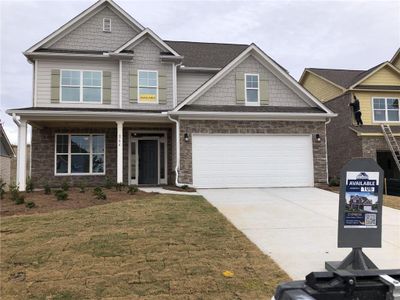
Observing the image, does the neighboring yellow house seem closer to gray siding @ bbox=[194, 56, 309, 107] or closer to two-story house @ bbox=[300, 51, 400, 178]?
two-story house @ bbox=[300, 51, 400, 178]

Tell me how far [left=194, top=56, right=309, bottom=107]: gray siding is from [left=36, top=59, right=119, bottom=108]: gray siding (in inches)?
157

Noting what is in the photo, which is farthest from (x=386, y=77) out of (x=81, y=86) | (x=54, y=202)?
(x=54, y=202)

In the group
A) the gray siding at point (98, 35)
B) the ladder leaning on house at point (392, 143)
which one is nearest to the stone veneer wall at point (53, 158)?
the gray siding at point (98, 35)

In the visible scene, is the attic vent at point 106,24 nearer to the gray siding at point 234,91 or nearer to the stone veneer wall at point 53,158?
the stone veneer wall at point 53,158

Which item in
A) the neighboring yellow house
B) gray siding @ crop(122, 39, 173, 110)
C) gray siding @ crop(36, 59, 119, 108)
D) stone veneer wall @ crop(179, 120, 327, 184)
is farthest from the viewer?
the neighboring yellow house

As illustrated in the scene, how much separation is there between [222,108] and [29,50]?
8688 mm

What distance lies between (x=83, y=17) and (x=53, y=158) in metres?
6.61

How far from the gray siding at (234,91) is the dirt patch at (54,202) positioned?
17.6 ft

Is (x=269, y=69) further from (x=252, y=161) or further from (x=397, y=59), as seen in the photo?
(x=397, y=59)

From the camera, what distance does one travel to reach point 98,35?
16422 millimetres

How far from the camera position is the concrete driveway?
545cm

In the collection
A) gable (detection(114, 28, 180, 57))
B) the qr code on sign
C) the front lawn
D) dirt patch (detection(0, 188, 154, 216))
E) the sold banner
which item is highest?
gable (detection(114, 28, 180, 57))

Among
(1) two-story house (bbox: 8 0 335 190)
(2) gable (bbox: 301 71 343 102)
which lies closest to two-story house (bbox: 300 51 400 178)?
(2) gable (bbox: 301 71 343 102)

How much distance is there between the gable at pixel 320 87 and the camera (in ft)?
72.3
